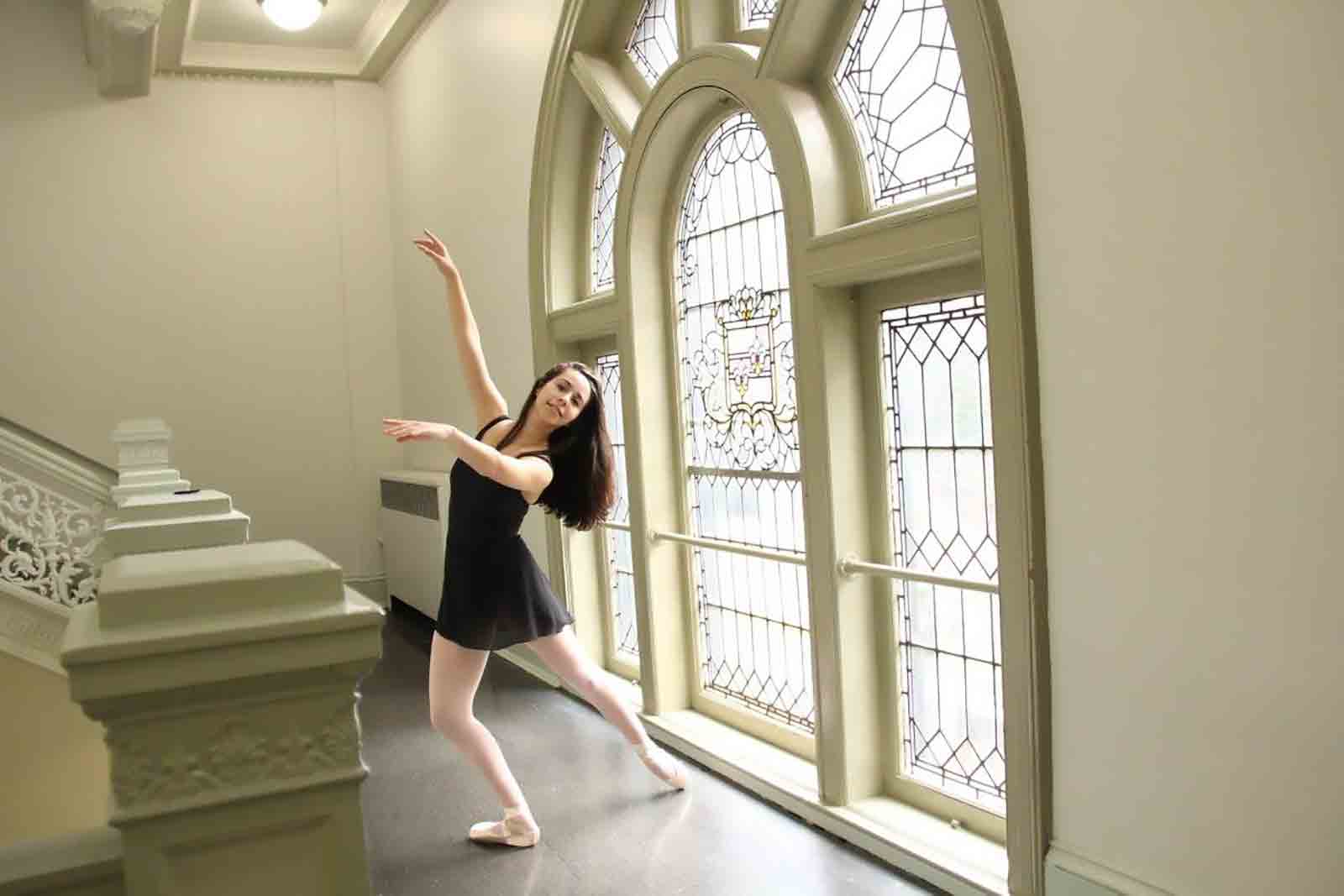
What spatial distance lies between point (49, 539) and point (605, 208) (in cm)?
299

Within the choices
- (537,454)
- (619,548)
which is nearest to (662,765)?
(537,454)

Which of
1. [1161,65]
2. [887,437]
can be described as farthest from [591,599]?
[1161,65]

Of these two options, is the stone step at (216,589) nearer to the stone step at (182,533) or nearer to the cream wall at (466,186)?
the stone step at (182,533)

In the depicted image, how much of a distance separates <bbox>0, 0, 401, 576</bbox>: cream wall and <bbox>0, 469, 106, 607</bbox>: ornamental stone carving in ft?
8.59

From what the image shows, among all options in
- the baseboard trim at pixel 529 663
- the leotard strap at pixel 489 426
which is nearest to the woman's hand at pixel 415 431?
the leotard strap at pixel 489 426

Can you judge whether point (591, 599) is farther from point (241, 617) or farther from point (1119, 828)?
point (241, 617)

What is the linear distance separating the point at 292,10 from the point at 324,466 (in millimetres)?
3282

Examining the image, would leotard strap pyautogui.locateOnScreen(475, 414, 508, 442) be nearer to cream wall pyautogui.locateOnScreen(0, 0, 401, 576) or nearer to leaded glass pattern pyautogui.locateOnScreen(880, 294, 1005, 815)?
leaded glass pattern pyautogui.locateOnScreen(880, 294, 1005, 815)

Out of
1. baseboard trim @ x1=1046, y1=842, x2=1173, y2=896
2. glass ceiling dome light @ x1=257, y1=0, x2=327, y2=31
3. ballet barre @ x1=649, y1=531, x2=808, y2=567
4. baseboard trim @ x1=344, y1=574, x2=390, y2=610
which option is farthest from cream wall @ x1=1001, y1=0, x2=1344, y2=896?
baseboard trim @ x1=344, y1=574, x2=390, y2=610

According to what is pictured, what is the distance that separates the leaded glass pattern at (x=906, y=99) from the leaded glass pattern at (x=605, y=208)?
186 centimetres

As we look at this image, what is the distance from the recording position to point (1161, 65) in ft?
7.80

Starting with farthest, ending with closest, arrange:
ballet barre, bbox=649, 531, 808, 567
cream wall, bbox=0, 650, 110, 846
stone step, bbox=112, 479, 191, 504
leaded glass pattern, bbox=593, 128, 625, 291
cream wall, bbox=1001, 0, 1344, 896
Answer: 1. cream wall, bbox=0, 650, 110, 846
2. leaded glass pattern, bbox=593, 128, 625, 291
3. stone step, bbox=112, 479, 191, 504
4. ballet barre, bbox=649, 531, 808, 567
5. cream wall, bbox=1001, 0, 1344, 896

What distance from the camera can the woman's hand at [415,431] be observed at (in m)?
2.61

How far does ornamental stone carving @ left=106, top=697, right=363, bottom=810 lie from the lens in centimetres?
96
